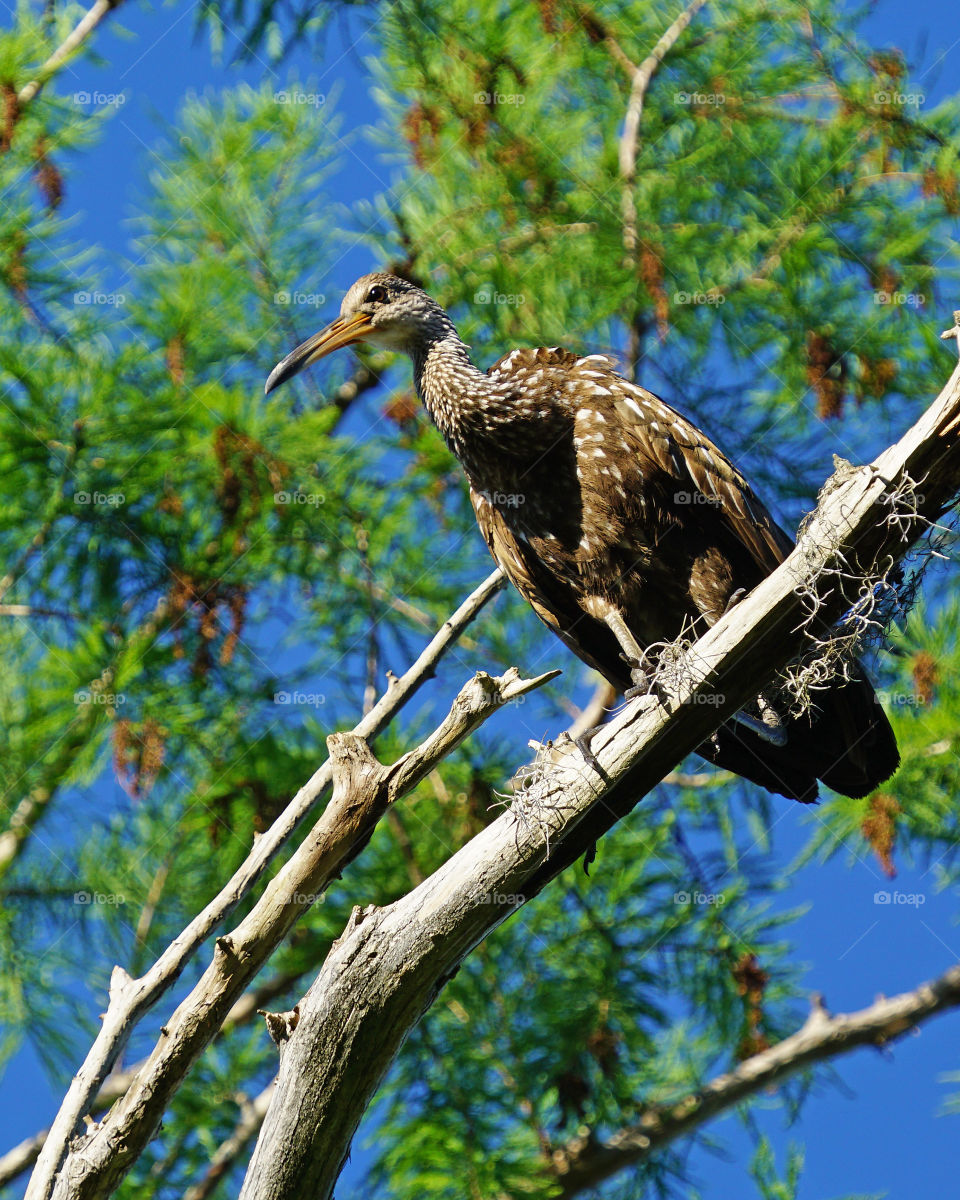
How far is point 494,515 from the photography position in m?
3.79

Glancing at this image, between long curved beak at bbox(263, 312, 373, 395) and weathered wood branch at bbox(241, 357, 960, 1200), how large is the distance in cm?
202

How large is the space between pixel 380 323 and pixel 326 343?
0.22 metres

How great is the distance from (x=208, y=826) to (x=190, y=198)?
2.72 metres

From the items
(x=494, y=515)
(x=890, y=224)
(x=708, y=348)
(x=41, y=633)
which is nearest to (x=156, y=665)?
(x=41, y=633)

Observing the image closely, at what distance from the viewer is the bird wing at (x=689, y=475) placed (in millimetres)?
3484

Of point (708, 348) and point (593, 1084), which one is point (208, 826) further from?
point (708, 348)

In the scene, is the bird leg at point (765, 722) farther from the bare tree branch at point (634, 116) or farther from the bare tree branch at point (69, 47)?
the bare tree branch at point (69, 47)

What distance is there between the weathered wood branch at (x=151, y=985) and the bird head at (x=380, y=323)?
1504mm

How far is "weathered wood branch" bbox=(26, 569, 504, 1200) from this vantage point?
2.79 meters

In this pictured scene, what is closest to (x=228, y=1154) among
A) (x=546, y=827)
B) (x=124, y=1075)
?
(x=124, y=1075)

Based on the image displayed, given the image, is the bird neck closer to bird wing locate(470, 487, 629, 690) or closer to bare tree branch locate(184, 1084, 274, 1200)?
bird wing locate(470, 487, 629, 690)

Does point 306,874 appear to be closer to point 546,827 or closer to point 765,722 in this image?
point 546,827

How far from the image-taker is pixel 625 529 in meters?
3.52

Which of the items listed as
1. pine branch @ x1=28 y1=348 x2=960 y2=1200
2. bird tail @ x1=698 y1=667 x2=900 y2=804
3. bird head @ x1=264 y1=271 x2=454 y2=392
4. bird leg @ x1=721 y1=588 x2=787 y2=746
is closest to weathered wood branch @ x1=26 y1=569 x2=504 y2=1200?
pine branch @ x1=28 y1=348 x2=960 y2=1200
